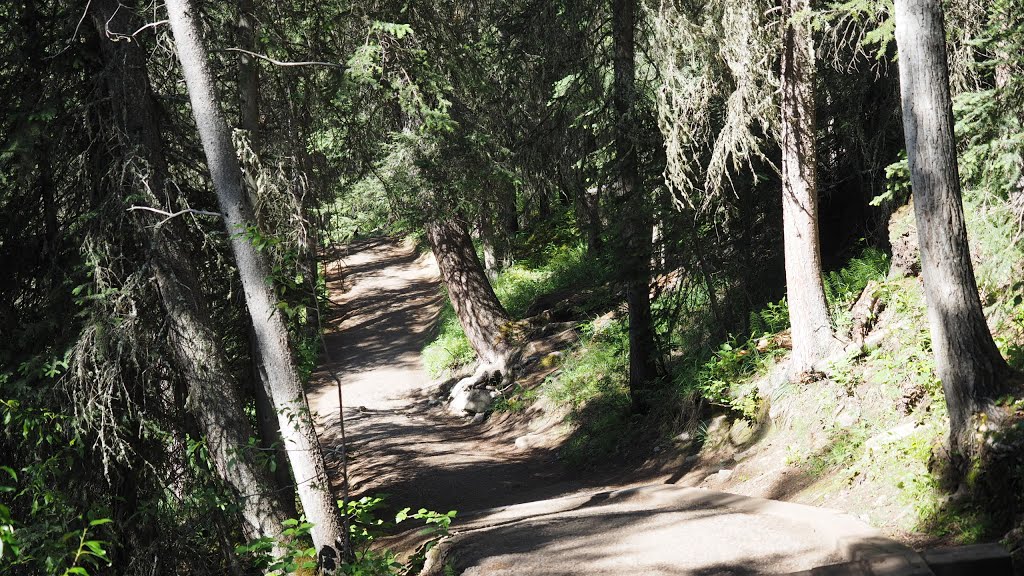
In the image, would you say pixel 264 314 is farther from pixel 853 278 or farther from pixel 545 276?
pixel 545 276

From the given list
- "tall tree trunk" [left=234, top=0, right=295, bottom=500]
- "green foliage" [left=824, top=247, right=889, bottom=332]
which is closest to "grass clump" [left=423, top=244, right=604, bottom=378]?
"green foliage" [left=824, top=247, right=889, bottom=332]

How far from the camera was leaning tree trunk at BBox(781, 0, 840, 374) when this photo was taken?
29.5 ft

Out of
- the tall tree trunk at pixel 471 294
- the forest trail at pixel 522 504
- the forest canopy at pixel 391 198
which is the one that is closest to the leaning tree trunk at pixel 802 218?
the forest canopy at pixel 391 198

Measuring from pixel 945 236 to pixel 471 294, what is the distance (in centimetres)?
1169

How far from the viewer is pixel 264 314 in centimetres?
694

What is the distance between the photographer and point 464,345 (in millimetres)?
19344

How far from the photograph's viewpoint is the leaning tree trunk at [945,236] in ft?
19.7

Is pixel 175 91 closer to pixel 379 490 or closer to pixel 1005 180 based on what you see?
pixel 379 490

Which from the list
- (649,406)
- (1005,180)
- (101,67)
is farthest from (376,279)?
(1005,180)

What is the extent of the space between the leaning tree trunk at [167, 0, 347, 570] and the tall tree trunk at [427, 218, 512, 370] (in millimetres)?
9331

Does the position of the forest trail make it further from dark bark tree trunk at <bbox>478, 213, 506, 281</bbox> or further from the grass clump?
dark bark tree trunk at <bbox>478, 213, 506, 281</bbox>

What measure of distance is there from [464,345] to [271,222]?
11514mm

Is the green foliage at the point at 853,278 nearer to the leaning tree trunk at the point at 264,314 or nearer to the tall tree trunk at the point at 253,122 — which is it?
the leaning tree trunk at the point at 264,314

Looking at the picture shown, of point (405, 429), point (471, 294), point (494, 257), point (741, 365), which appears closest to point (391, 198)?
point (471, 294)
